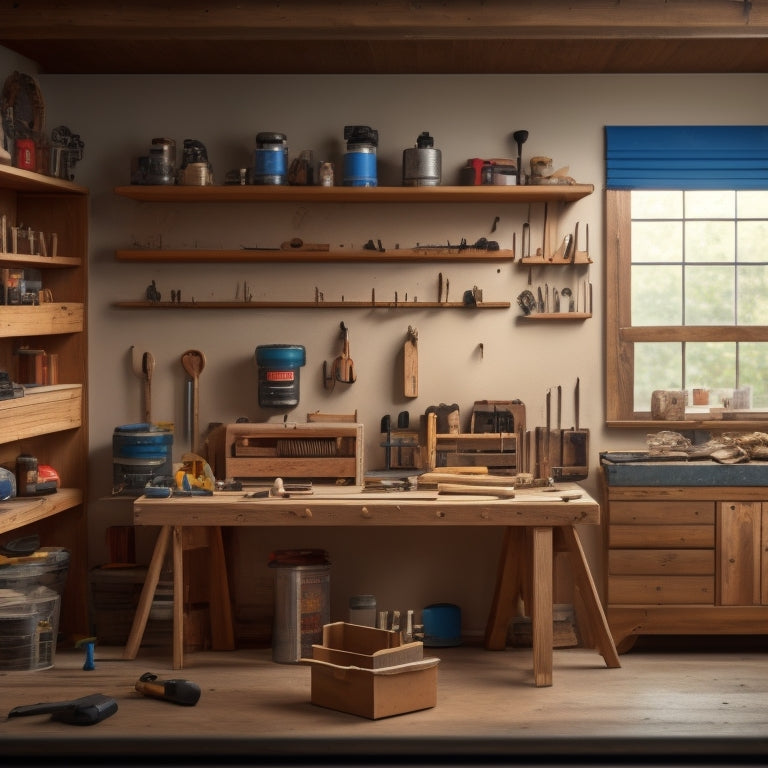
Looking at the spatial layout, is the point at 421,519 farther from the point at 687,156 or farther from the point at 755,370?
the point at 687,156

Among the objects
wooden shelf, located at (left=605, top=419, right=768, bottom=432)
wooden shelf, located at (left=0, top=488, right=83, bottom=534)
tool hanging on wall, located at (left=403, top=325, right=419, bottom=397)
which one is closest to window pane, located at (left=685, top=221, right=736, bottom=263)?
wooden shelf, located at (left=605, top=419, right=768, bottom=432)

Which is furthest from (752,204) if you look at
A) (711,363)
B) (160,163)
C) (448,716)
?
(448,716)

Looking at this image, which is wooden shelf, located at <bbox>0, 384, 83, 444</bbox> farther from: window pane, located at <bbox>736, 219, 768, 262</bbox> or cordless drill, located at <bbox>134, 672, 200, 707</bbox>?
window pane, located at <bbox>736, 219, 768, 262</bbox>

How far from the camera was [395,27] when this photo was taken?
219 inches

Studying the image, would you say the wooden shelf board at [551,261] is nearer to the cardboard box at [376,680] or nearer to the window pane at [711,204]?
the window pane at [711,204]

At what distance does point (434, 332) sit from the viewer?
6352 millimetres

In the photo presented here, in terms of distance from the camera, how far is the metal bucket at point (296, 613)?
19.1 feet

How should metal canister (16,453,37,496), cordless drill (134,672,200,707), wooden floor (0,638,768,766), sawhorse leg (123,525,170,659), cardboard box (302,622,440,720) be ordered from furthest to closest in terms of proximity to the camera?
1. metal canister (16,453,37,496)
2. sawhorse leg (123,525,170,659)
3. cordless drill (134,672,200,707)
4. cardboard box (302,622,440,720)
5. wooden floor (0,638,768,766)

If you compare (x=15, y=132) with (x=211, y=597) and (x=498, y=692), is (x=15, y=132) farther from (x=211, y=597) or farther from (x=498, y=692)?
(x=498, y=692)

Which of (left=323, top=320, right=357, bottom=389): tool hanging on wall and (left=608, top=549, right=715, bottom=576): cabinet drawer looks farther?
(left=323, top=320, right=357, bottom=389): tool hanging on wall

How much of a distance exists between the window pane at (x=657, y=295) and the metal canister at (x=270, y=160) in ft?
6.15

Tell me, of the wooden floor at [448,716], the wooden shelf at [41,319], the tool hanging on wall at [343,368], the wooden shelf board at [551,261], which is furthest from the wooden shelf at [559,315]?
the wooden shelf at [41,319]

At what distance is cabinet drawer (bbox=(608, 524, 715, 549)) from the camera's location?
19.5ft

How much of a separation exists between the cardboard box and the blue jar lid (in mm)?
1515
